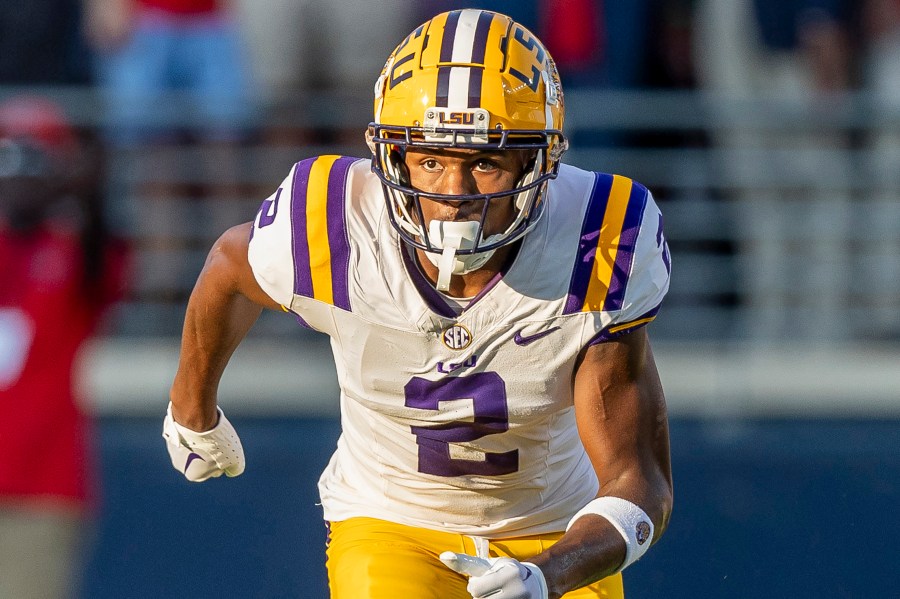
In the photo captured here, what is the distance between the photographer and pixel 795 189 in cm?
702

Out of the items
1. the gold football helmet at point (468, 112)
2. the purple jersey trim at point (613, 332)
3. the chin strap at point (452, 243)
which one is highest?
the gold football helmet at point (468, 112)

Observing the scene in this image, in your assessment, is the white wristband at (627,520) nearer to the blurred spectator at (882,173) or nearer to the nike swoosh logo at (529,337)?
the nike swoosh logo at (529,337)

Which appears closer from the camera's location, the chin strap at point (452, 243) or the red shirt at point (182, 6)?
the chin strap at point (452, 243)

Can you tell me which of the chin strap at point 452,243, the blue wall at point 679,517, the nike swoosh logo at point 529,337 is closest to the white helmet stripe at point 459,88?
the chin strap at point 452,243

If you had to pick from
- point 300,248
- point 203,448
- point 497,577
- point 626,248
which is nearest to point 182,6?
point 203,448

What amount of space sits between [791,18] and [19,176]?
4.08m

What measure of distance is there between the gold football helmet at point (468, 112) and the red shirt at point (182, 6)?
11.7ft

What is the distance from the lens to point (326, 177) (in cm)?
283

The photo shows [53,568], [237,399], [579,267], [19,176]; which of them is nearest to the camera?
[579,267]

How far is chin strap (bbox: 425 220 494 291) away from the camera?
2.57 m

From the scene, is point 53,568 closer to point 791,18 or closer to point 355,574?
point 355,574

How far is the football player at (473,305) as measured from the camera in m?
2.64

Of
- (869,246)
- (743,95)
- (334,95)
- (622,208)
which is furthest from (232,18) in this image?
(622,208)

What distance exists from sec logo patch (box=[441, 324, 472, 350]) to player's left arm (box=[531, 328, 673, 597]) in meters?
0.23
